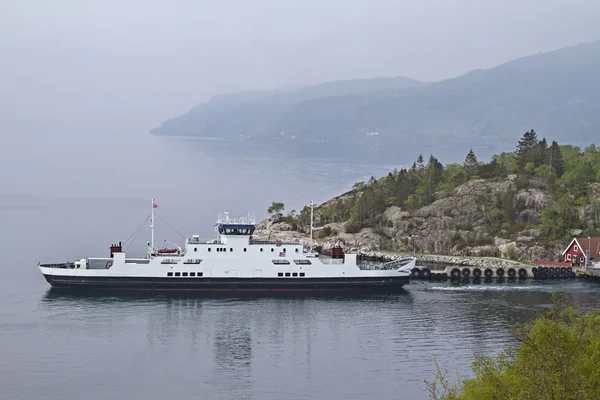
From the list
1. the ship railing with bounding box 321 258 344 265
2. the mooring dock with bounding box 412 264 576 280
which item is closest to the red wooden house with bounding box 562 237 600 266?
the mooring dock with bounding box 412 264 576 280

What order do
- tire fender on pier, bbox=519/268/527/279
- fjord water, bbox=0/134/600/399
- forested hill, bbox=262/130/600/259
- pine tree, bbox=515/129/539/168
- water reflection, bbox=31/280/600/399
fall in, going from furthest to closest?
pine tree, bbox=515/129/539/168, forested hill, bbox=262/130/600/259, tire fender on pier, bbox=519/268/527/279, water reflection, bbox=31/280/600/399, fjord water, bbox=0/134/600/399

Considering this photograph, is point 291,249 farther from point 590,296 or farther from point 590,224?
point 590,224

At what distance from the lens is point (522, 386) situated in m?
25.4

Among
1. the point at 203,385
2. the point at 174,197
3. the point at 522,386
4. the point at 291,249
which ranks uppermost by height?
the point at 174,197

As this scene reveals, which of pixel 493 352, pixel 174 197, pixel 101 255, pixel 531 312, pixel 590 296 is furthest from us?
pixel 174 197

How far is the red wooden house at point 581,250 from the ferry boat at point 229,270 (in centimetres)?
2396

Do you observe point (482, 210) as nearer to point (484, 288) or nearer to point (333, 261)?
point (484, 288)

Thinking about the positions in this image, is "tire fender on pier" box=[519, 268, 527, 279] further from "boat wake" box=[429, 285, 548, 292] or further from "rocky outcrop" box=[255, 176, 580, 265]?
"rocky outcrop" box=[255, 176, 580, 265]

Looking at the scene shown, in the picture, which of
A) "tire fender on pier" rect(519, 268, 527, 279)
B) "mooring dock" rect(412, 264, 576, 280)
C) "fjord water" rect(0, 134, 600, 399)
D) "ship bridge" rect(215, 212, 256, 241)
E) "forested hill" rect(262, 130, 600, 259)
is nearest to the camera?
"fjord water" rect(0, 134, 600, 399)

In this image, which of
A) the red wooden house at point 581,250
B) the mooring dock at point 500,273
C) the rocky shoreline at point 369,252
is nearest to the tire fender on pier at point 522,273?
the mooring dock at point 500,273

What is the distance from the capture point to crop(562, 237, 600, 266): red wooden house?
85.0 meters

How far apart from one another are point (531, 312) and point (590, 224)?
1362 inches

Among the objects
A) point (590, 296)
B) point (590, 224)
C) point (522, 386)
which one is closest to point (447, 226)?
point (590, 224)

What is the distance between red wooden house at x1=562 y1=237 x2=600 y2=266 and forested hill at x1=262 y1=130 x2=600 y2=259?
2.10 metres
